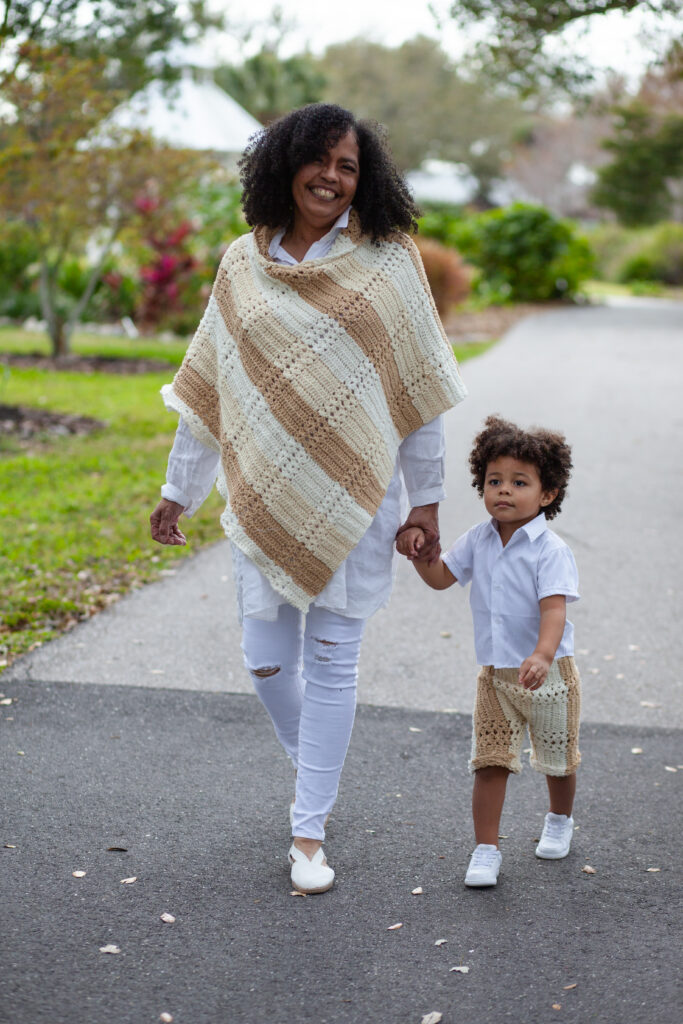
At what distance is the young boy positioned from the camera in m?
3.14

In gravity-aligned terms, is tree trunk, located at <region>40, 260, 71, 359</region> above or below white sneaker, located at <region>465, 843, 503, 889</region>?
below

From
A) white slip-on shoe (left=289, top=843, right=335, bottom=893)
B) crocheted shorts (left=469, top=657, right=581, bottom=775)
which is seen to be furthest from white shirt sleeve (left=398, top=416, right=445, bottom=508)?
white slip-on shoe (left=289, top=843, right=335, bottom=893)

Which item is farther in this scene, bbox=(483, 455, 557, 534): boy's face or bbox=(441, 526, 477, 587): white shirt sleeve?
bbox=(441, 526, 477, 587): white shirt sleeve

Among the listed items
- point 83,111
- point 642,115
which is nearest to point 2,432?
point 83,111

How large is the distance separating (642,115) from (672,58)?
92.8 feet

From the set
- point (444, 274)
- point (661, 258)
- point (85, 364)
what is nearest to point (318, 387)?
point (85, 364)

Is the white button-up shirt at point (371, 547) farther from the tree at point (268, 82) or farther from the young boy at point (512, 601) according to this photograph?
the tree at point (268, 82)

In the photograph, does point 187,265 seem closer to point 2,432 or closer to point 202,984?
point 2,432

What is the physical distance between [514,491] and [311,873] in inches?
45.5

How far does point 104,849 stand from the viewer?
3383 millimetres

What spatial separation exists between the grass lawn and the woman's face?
8.80ft

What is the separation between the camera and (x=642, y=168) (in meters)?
41.9

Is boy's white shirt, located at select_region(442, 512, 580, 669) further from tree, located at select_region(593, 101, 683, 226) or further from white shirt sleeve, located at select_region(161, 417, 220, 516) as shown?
tree, located at select_region(593, 101, 683, 226)

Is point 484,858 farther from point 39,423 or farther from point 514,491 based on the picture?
point 39,423
